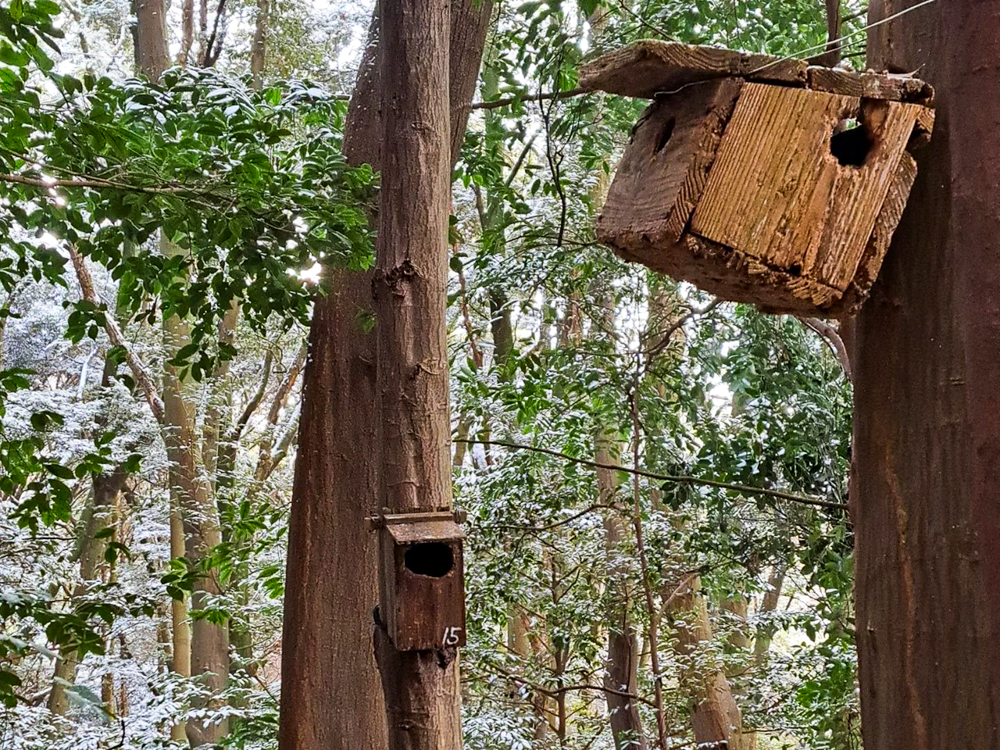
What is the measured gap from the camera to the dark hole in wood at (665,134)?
1021 millimetres

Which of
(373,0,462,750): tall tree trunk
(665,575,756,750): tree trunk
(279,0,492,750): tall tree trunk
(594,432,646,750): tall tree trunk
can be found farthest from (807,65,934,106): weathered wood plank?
(665,575,756,750): tree trunk

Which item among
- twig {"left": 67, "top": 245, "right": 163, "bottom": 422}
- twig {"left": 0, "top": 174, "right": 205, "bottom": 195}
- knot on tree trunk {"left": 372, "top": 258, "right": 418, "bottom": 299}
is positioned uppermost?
twig {"left": 67, "top": 245, "right": 163, "bottom": 422}

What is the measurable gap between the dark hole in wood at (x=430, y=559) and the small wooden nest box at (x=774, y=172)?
89cm

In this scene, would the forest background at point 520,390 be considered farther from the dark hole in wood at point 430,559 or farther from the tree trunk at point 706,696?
the dark hole in wood at point 430,559

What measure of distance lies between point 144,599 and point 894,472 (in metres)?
1.91

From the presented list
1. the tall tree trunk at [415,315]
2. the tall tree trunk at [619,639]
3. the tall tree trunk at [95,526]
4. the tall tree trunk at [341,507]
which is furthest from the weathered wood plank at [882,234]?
the tall tree trunk at [95,526]

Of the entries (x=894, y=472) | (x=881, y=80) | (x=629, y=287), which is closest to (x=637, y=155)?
(x=881, y=80)

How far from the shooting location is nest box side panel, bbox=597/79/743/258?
3.12 ft

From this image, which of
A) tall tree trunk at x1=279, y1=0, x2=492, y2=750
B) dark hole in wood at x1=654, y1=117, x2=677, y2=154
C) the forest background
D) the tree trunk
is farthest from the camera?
the tree trunk

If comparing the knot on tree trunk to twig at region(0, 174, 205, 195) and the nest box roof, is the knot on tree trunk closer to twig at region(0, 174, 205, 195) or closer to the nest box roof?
twig at region(0, 174, 205, 195)

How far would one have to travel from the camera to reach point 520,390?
3.66 meters

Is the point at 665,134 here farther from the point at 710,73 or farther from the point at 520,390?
the point at 520,390

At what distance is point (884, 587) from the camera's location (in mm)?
1017

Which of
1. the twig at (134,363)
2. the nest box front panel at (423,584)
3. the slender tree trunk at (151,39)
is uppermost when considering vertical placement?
the slender tree trunk at (151,39)
